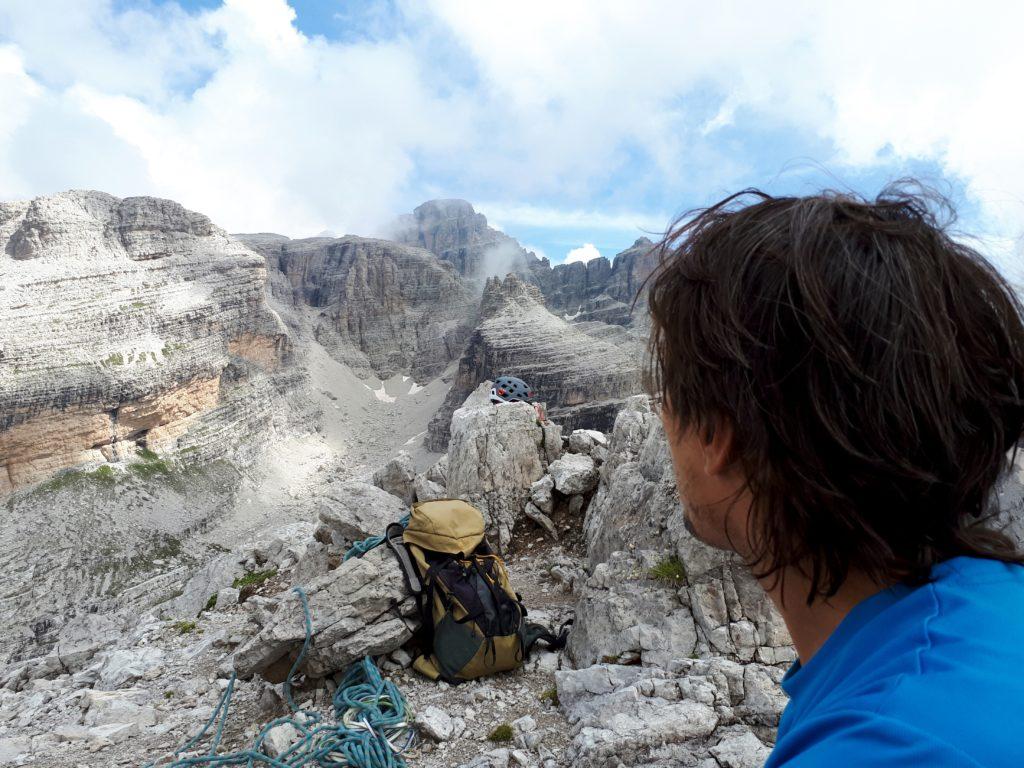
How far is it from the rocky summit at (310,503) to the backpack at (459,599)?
0.19 metres

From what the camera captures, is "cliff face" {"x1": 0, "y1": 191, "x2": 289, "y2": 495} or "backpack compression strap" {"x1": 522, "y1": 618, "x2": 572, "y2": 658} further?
"cliff face" {"x1": 0, "y1": 191, "x2": 289, "y2": 495}

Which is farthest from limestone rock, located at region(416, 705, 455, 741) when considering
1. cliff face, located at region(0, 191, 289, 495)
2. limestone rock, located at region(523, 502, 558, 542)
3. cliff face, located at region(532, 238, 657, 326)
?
cliff face, located at region(532, 238, 657, 326)

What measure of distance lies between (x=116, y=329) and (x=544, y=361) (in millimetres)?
44814

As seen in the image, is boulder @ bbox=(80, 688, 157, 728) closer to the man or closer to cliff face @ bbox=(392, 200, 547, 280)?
the man

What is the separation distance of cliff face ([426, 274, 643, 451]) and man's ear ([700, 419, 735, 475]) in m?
55.1

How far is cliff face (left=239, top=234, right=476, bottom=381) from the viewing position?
112 metres

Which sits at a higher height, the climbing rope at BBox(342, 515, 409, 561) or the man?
the man

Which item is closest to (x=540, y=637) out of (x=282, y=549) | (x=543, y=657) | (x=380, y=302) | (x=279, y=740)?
(x=543, y=657)

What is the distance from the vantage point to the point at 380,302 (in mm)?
117250

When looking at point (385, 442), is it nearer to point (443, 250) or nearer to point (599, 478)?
point (599, 478)

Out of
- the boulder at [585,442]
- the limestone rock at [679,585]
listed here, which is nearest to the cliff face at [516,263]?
the boulder at [585,442]

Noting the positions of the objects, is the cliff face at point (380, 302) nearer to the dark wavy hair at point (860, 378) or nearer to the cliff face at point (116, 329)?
the cliff face at point (116, 329)

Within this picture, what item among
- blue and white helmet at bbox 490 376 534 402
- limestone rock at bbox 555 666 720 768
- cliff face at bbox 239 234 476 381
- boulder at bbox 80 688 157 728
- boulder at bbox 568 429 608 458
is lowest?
boulder at bbox 80 688 157 728

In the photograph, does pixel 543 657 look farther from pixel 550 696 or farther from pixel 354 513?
pixel 354 513
